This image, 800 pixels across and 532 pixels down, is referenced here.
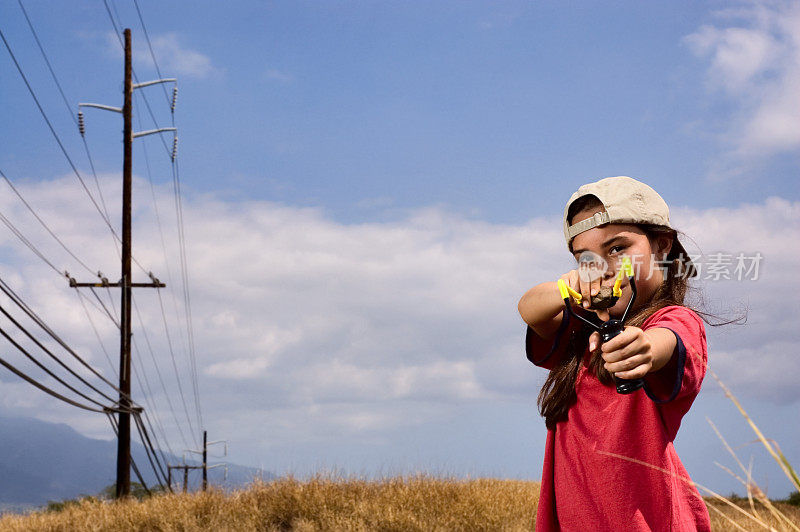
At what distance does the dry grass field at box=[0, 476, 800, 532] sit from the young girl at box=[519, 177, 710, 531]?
509 cm

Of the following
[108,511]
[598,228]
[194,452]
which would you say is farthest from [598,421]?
[194,452]

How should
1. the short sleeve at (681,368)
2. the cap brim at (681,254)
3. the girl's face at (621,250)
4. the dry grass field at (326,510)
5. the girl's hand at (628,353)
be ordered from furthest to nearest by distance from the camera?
the dry grass field at (326,510), the cap brim at (681,254), the girl's face at (621,250), the short sleeve at (681,368), the girl's hand at (628,353)

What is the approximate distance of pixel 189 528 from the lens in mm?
8055

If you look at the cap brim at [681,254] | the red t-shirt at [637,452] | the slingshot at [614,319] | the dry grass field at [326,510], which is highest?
the cap brim at [681,254]

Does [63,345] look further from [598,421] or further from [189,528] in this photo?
[598,421]

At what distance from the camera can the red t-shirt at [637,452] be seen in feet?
8.01

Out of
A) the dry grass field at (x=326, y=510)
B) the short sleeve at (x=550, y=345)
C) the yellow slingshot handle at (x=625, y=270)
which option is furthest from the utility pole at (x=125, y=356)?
the yellow slingshot handle at (x=625, y=270)

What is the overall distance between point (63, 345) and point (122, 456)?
420cm

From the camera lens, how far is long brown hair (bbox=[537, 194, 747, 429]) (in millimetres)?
2752

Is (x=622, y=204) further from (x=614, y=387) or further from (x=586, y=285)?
(x=614, y=387)

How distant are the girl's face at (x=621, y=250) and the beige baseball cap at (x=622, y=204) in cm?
3

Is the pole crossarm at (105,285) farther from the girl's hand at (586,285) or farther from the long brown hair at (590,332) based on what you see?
the girl's hand at (586,285)

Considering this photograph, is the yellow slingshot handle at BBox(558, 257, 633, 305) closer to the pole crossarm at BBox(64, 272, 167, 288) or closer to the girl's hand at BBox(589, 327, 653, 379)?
the girl's hand at BBox(589, 327, 653, 379)

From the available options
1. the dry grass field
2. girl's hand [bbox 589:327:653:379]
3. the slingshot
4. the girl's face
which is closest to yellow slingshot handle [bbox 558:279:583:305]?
the slingshot
